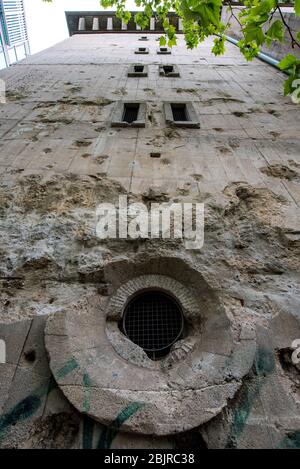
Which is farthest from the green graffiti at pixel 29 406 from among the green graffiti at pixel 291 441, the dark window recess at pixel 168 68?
the dark window recess at pixel 168 68

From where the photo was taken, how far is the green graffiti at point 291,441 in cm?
240

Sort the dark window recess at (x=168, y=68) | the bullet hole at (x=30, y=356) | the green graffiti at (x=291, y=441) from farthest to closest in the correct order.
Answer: the dark window recess at (x=168, y=68), the bullet hole at (x=30, y=356), the green graffiti at (x=291, y=441)

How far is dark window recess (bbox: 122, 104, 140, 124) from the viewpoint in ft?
24.5

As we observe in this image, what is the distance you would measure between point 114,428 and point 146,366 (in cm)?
66

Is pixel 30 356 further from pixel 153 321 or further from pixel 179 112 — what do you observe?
pixel 179 112

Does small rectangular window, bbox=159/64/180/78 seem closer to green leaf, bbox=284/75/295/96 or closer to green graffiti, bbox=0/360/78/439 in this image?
green leaf, bbox=284/75/295/96

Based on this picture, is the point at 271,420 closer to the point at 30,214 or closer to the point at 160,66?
the point at 30,214

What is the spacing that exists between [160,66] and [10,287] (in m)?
10.1

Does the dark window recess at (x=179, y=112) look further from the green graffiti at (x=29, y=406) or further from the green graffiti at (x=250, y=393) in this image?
the green graffiti at (x=29, y=406)

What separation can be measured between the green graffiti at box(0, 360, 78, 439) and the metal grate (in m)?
0.88

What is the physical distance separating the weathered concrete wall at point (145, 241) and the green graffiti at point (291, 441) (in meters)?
0.01

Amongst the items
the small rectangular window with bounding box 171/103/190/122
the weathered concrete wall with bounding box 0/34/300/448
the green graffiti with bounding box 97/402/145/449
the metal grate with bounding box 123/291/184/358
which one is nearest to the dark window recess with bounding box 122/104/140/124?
the weathered concrete wall with bounding box 0/34/300/448

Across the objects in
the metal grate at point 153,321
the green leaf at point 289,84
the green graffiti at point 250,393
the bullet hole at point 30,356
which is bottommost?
the metal grate at point 153,321

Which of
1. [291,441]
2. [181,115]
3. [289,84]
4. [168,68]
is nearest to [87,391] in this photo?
→ [291,441]
